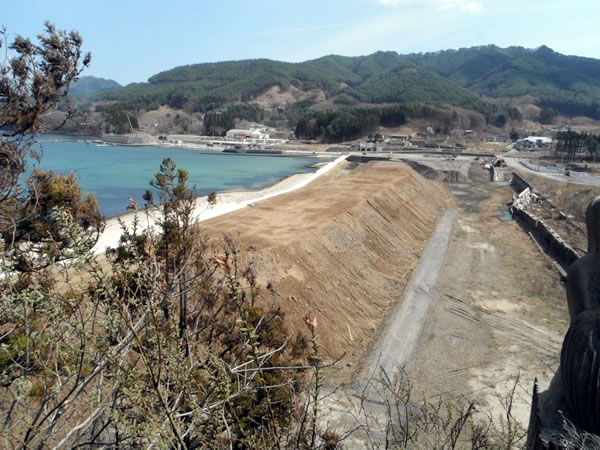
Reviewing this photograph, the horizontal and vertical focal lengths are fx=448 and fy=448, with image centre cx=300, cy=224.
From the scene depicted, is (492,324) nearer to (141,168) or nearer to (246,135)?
(141,168)

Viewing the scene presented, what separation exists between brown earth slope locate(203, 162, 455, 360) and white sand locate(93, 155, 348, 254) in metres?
3.78

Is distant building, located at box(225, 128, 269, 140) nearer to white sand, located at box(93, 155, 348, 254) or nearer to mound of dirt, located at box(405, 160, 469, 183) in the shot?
white sand, located at box(93, 155, 348, 254)

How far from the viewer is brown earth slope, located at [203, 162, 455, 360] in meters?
17.6

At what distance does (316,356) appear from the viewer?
3.52 m

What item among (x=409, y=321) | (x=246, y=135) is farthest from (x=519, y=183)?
(x=246, y=135)

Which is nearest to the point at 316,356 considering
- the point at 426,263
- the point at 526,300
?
the point at 526,300

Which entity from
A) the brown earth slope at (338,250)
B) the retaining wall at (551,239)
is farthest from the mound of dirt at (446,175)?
the brown earth slope at (338,250)

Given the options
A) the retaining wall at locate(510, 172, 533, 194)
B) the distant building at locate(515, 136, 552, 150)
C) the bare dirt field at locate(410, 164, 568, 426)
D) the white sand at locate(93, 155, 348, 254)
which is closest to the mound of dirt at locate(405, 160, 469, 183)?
the retaining wall at locate(510, 172, 533, 194)

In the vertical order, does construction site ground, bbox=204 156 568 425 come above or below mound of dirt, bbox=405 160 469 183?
below

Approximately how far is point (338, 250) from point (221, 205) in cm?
1969

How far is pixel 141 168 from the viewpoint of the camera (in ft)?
244

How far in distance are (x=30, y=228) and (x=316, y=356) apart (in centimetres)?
1079

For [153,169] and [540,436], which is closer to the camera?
A: [540,436]

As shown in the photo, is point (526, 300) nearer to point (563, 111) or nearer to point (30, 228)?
point (30, 228)
